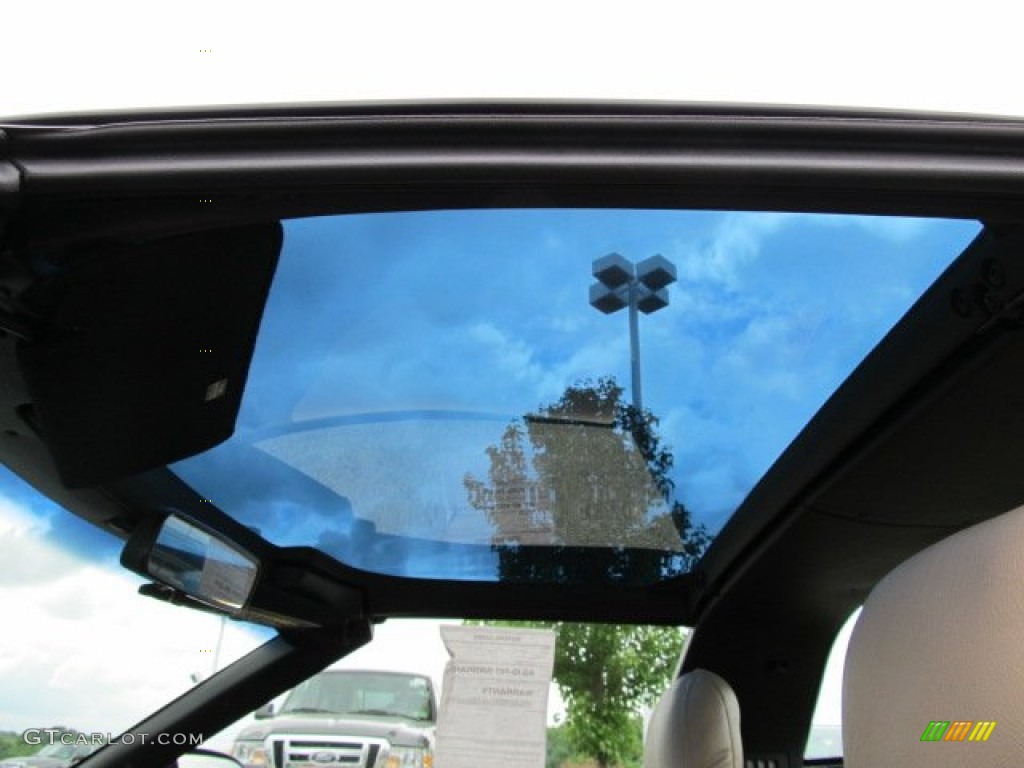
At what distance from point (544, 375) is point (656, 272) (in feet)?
1.36

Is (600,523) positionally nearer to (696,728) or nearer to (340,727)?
(696,728)

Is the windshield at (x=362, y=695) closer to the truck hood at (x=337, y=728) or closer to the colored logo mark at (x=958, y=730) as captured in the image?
the truck hood at (x=337, y=728)

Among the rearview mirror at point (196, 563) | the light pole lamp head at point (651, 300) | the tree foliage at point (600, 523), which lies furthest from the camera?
the rearview mirror at point (196, 563)

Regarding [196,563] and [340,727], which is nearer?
[340,727]

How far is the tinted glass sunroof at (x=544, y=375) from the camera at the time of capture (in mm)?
1759

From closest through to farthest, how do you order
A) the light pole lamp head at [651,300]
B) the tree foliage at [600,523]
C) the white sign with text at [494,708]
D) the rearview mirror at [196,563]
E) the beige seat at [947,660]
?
the beige seat at [947,660] → the white sign with text at [494,708] → the light pole lamp head at [651,300] → the tree foliage at [600,523] → the rearview mirror at [196,563]

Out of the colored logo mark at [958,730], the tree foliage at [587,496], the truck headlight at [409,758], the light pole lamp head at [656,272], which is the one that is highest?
the light pole lamp head at [656,272]

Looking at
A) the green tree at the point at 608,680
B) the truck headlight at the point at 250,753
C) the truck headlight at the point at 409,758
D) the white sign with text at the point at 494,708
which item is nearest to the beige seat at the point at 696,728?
the green tree at the point at 608,680

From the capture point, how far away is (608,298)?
191 centimetres

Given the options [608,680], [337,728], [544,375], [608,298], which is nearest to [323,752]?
[337,728]

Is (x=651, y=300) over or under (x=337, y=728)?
over

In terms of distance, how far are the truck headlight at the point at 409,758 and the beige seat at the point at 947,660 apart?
0.67 m

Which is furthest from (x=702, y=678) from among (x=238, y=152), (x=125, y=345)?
(x=238, y=152)

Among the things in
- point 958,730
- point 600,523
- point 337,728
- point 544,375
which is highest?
point 544,375
